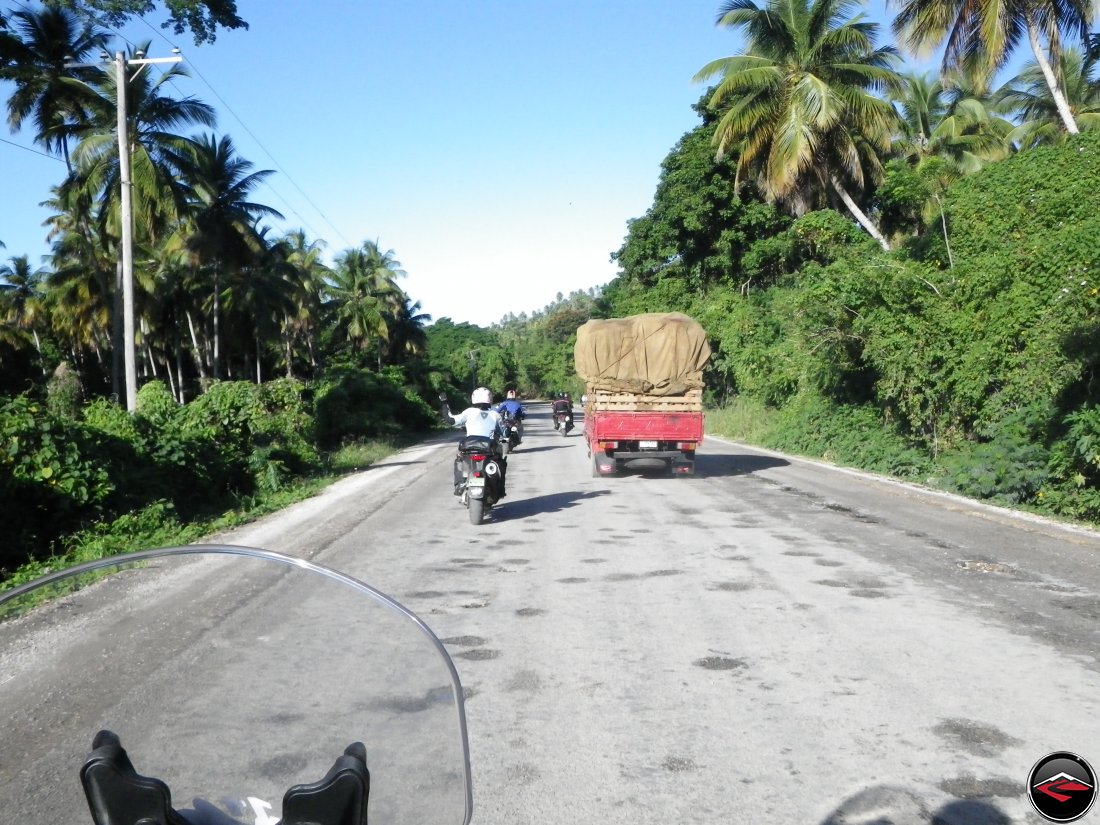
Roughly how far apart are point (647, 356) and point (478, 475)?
7.63 metres

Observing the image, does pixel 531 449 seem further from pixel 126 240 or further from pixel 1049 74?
pixel 1049 74

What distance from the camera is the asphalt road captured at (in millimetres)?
3936

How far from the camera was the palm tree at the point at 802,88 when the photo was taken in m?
27.2

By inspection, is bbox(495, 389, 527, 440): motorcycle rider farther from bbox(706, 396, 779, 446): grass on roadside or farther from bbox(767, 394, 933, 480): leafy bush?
bbox(706, 396, 779, 446): grass on roadside

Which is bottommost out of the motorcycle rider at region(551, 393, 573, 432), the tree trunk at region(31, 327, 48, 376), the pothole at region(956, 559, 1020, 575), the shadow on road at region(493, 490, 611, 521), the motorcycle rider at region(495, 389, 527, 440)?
the pothole at region(956, 559, 1020, 575)

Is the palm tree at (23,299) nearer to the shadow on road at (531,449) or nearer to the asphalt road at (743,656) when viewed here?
the shadow on road at (531,449)

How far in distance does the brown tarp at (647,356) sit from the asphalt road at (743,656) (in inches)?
241

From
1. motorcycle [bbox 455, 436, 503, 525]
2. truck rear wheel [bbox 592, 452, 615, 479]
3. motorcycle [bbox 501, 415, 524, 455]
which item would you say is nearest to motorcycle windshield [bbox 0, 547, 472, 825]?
motorcycle [bbox 455, 436, 503, 525]

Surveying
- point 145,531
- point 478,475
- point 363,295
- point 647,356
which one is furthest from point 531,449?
point 363,295

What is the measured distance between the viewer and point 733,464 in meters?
21.4

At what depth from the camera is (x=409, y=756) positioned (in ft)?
6.95

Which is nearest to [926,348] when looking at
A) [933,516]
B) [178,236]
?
[933,516]

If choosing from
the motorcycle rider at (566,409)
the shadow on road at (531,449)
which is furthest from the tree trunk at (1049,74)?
the motorcycle rider at (566,409)

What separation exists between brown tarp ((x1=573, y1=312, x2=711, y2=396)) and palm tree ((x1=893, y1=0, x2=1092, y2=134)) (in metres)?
8.21
